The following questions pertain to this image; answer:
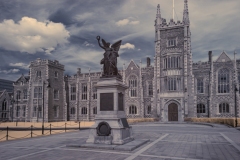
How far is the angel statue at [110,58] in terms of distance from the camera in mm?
13539

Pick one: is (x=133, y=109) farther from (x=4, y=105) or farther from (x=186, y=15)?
(x=4, y=105)

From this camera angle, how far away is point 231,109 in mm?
37312

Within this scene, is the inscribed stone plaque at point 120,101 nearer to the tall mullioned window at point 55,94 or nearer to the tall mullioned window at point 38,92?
the tall mullioned window at point 55,94

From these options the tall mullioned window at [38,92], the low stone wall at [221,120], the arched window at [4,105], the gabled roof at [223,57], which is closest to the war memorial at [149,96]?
the gabled roof at [223,57]

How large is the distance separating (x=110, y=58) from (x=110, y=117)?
12.2 feet

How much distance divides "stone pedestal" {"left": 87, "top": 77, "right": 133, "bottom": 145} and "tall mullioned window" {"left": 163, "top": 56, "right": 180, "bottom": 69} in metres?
28.5

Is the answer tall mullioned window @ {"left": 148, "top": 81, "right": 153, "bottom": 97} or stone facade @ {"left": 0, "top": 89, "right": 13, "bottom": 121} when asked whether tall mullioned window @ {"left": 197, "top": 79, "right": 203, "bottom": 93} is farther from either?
stone facade @ {"left": 0, "top": 89, "right": 13, "bottom": 121}

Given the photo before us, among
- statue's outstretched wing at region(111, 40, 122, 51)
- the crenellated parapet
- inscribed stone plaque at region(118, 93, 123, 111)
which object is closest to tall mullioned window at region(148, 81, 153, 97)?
the crenellated parapet

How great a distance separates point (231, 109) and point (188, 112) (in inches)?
279

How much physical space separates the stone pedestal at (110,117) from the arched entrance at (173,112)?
91.2 feet

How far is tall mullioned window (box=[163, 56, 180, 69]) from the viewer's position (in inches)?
1575

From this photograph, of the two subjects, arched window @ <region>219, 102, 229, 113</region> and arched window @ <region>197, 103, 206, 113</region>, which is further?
arched window @ <region>197, 103, 206, 113</region>

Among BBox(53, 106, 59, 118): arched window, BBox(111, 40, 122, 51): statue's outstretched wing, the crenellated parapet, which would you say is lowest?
BBox(53, 106, 59, 118): arched window

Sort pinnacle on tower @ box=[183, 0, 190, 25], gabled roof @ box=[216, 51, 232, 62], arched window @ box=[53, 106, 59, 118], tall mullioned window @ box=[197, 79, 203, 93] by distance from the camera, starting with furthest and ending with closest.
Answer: arched window @ box=[53, 106, 59, 118] → pinnacle on tower @ box=[183, 0, 190, 25] → tall mullioned window @ box=[197, 79, 203, 93] → gabled roof @ box=[216, 51, 232, 62]
